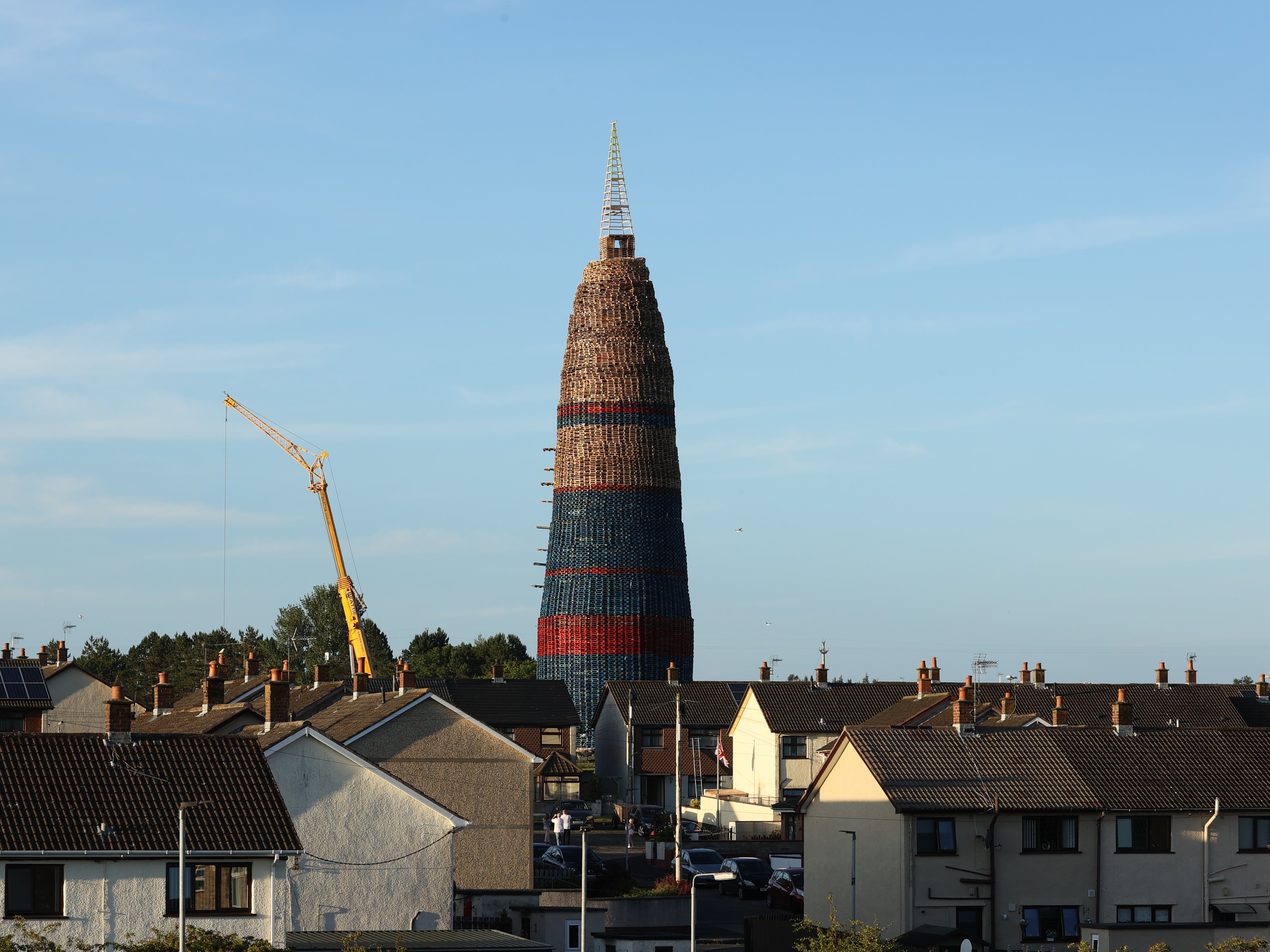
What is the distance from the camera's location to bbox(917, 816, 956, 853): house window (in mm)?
52594

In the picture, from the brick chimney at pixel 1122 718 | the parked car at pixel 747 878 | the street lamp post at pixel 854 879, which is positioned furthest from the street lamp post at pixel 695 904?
the brick chimney at pixel 1122 718

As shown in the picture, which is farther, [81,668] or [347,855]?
[81,668]

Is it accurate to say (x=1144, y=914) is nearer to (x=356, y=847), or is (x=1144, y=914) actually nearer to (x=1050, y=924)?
(x=1050, y=924)

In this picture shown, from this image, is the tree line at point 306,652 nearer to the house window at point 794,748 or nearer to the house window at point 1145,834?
the house window at point 794,748

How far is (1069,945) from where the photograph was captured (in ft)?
171

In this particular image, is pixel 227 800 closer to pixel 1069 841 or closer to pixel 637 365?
pixel 1069 841

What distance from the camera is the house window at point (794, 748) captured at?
94.4 meters

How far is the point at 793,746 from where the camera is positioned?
9481cm

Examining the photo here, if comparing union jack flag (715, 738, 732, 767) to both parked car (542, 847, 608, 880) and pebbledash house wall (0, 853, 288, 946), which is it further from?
pebbledash house wall (0, 853, 288, 946)

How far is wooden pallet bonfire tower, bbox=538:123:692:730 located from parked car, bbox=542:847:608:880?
210ft

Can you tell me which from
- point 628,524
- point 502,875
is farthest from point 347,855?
point 628,524

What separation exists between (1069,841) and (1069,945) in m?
3.05

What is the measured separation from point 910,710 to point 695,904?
37267 millimetres

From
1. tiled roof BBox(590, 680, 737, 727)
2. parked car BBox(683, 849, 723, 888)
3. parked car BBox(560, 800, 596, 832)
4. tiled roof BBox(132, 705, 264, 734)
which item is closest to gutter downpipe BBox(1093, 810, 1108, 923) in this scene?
parked car BBox(683, 849, 723, 888)
